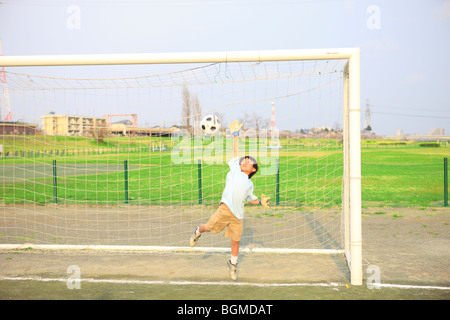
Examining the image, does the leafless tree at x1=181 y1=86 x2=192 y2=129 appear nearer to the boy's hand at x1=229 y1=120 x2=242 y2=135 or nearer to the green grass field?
the green grass field

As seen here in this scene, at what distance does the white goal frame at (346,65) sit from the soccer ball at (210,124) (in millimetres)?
1590

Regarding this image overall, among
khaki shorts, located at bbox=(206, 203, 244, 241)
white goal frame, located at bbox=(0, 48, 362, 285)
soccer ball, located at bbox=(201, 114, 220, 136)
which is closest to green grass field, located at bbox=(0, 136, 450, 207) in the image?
soccer ball, located at bbox=(201, 114, 220, 136)

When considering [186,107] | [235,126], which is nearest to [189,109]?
[186,107]

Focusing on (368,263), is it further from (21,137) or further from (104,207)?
(104,207)

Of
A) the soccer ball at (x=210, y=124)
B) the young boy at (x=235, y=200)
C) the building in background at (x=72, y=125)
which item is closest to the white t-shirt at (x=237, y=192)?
the young boy at (x=235, y=200)

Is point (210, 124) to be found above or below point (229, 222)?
above

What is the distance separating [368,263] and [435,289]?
52.5 inches

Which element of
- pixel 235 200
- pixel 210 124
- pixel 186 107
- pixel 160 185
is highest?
pixel 186 107

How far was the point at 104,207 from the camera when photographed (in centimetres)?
1253

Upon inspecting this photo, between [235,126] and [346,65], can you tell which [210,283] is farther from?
[346,65]

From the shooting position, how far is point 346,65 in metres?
6.42

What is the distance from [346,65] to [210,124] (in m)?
2.66

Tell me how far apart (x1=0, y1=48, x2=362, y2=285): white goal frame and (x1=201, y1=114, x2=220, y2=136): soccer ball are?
5.22 ft
